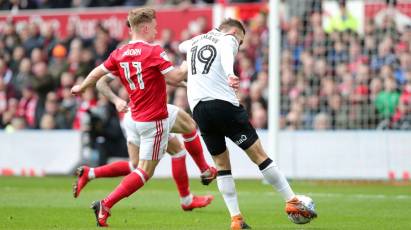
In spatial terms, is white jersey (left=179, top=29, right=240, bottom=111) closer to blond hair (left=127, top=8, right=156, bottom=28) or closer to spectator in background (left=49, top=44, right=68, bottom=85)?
blond hair (left=127, top=8, right=156, bottom=28)

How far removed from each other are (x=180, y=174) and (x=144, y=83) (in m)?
2.16

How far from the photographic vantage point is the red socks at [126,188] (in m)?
11.1

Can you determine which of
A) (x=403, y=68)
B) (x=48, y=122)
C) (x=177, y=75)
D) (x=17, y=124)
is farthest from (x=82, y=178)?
(x=17, y=124)

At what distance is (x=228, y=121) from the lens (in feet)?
35.2

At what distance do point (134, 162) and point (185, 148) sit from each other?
869mm

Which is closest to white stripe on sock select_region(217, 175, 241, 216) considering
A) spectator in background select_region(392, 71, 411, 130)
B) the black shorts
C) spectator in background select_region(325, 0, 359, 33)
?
the black shorts

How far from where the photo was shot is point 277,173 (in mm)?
10734

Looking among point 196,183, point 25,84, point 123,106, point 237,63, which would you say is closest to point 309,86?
point 237,63

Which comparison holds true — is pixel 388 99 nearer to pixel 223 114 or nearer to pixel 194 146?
pixel 194 146

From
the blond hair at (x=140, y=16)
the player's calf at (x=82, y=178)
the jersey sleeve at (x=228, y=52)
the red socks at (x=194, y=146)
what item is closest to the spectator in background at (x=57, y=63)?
the player's calf at (x=82, y=178)

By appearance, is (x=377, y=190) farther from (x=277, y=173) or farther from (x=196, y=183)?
(x=277, y=173)

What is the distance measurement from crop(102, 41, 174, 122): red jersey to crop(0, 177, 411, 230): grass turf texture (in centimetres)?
129

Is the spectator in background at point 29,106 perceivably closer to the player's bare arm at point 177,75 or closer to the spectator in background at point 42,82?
the spectator in background at point 42,82

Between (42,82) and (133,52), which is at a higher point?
(133,52)
